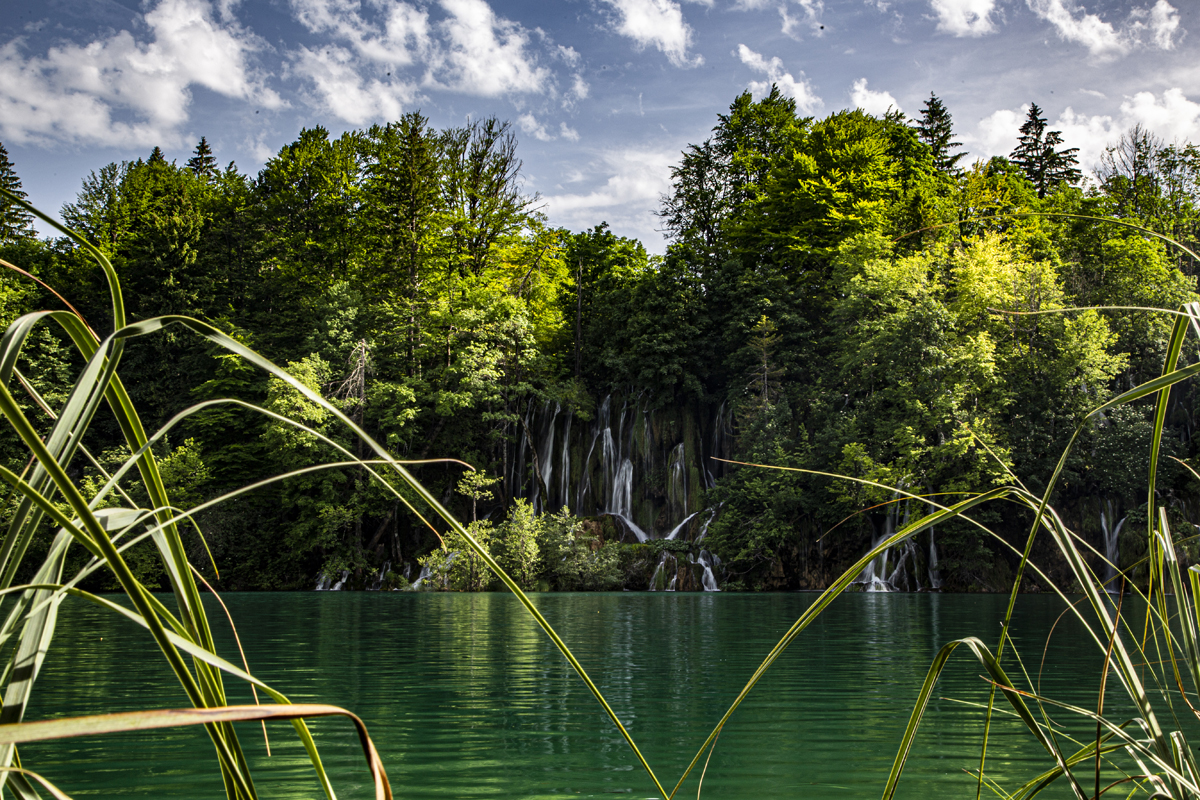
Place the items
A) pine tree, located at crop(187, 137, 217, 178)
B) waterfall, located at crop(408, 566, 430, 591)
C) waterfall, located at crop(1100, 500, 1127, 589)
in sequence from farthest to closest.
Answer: pine tree, located at crop(187, 137, 217, 178), waterfall, located at crop(408, 566, 430, 591), waterfall, located at crop(1100, 500, 1127, 589)

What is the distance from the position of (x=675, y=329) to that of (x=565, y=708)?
20705 mm

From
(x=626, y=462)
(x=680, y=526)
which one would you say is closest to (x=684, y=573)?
(x=680, y=526)

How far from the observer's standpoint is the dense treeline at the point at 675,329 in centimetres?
2136

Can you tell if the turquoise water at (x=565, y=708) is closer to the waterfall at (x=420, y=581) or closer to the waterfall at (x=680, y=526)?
the waterfall at (x=420, y=581)

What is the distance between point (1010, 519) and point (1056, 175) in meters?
19.5

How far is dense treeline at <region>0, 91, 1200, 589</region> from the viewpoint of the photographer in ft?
70.1

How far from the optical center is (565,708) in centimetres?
575

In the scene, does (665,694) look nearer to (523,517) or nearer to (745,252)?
(523,517)

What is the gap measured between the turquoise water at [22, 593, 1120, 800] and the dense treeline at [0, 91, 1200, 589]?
10330 millimetres

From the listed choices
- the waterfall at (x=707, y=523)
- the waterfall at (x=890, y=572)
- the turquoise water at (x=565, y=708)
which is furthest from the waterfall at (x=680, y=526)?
the turquoise water at (x=565, y=708)

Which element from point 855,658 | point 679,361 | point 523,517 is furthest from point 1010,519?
Answer: point 855,658

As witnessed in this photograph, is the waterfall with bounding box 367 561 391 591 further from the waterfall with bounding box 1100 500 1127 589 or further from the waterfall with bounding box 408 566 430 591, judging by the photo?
the waterfall with bounding box 1100 500 1127 589

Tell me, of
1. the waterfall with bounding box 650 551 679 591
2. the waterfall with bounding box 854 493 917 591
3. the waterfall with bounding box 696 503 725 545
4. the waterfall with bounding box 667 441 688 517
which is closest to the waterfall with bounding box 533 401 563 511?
the waterfall with bounding box 667 441 688 517

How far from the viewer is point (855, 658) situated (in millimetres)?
Answer: 8148
